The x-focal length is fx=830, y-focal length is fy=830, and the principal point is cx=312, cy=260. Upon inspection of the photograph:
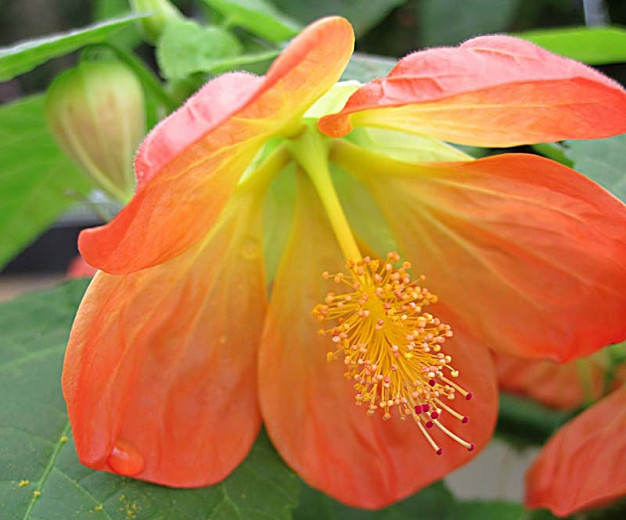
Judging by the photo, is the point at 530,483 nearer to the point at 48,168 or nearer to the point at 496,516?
the point at 496,516

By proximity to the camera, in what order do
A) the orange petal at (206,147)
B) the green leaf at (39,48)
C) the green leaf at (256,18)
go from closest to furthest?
the orange petal at (206,147) → the green leaf at (39,48) → the green leaf at (256,18)

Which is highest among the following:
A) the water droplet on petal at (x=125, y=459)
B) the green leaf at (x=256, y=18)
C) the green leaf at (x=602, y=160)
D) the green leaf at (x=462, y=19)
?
the green leaf at (x=256, y=18)

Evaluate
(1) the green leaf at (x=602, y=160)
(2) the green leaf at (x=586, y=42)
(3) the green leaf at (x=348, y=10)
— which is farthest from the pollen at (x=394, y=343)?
(3) the green leaf at (x=348, y=10)

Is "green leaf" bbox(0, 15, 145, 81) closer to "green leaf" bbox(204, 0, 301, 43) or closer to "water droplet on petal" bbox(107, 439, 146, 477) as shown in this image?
"green leaf" bbox(204, 0, 301, 43)

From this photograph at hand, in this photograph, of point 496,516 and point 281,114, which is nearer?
point 281,114

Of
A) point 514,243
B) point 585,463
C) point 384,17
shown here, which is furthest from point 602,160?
point 384,17

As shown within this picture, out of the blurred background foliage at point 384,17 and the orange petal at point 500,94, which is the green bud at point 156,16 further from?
the orange petal at point 500,94

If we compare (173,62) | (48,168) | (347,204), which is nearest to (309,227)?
(347,204)
